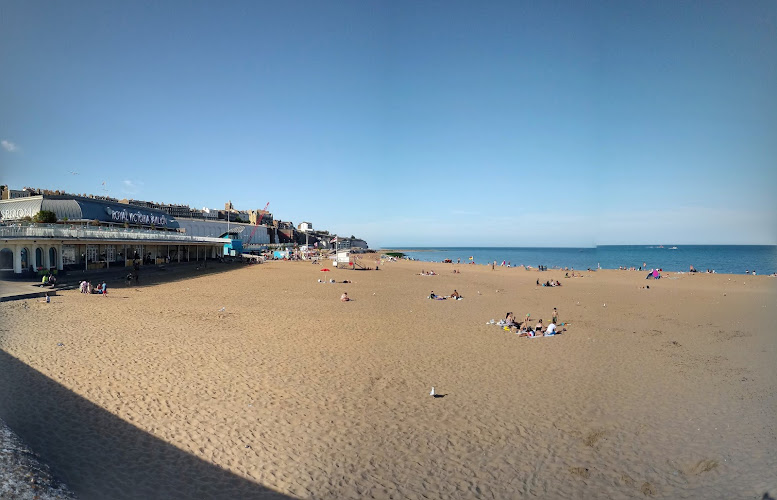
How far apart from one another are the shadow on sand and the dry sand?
3 centimetres

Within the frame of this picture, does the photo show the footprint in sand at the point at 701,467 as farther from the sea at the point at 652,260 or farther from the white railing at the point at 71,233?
the sea at the point at 652,260

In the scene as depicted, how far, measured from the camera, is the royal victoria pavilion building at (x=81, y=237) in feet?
60.7

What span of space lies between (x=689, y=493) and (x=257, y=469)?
17.4 feet

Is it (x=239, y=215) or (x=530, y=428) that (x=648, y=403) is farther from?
(x=239, y=215)

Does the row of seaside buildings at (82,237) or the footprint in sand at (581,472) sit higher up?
the row of seaside buildings at (82,237)

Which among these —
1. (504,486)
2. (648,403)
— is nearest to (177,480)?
(504,486)

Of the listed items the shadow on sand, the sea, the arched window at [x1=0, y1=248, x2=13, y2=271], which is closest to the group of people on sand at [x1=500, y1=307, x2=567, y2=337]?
the shadow on sand

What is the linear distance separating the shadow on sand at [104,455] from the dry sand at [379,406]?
0.09 feet

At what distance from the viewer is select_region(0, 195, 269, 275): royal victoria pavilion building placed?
18500 millimetres

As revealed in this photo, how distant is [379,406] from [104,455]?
12.7 feet

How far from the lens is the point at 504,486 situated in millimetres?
4930

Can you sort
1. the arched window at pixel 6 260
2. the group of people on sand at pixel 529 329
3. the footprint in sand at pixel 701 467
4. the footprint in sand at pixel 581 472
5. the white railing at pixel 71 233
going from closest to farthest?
the footprint in sand at pixel 581 472 < the footprint in sand at pixel 701 467 < the group of people on sand at pixel 529 329 < the white railing at pixel 71 233 < the arched window at pixel 6 260

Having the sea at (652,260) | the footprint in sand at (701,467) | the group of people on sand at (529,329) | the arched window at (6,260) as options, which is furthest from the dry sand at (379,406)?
the sea at (652,260)

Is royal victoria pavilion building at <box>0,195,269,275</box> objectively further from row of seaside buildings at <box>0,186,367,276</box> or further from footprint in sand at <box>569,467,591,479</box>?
footprint in sand at <box>569,467,591,479</box>
